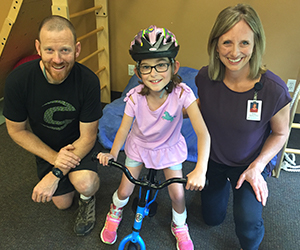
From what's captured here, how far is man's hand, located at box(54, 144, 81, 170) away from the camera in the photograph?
1.65 metres

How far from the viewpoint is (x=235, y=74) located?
5.03 ft

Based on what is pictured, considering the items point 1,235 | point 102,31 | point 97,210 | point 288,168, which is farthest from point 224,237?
point 102,31

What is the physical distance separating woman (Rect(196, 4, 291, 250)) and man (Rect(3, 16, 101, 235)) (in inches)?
28.7

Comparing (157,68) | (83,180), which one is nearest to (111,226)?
(83,180)

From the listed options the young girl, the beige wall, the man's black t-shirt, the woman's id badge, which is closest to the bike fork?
the young girl

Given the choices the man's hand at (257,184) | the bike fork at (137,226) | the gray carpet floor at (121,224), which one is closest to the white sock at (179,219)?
the gray carpet floor at (121,224)

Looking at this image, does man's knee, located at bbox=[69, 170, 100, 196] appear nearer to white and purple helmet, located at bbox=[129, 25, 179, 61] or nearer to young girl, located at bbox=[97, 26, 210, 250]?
young girl, located at bbox=[97, 26, 210, 250]

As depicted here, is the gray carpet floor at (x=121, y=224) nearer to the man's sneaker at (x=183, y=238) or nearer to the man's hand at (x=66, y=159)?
the man's sneaker at (x=183, y=238)

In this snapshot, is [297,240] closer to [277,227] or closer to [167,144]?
[277,227]

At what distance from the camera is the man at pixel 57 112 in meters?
1.54

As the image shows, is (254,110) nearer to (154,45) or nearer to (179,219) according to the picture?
(154,45)

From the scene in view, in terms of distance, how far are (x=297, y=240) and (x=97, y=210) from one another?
1.37 meters

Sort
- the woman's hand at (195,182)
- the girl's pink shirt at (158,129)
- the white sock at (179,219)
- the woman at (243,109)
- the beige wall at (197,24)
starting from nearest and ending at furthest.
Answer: the woman's hand at (195,182) < the woman at (243,109) < the girl's pink shirt at (158,129) < the white sock at (179,219) < the beige wall at (197,24)

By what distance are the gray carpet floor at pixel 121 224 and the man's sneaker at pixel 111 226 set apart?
0.13ft
